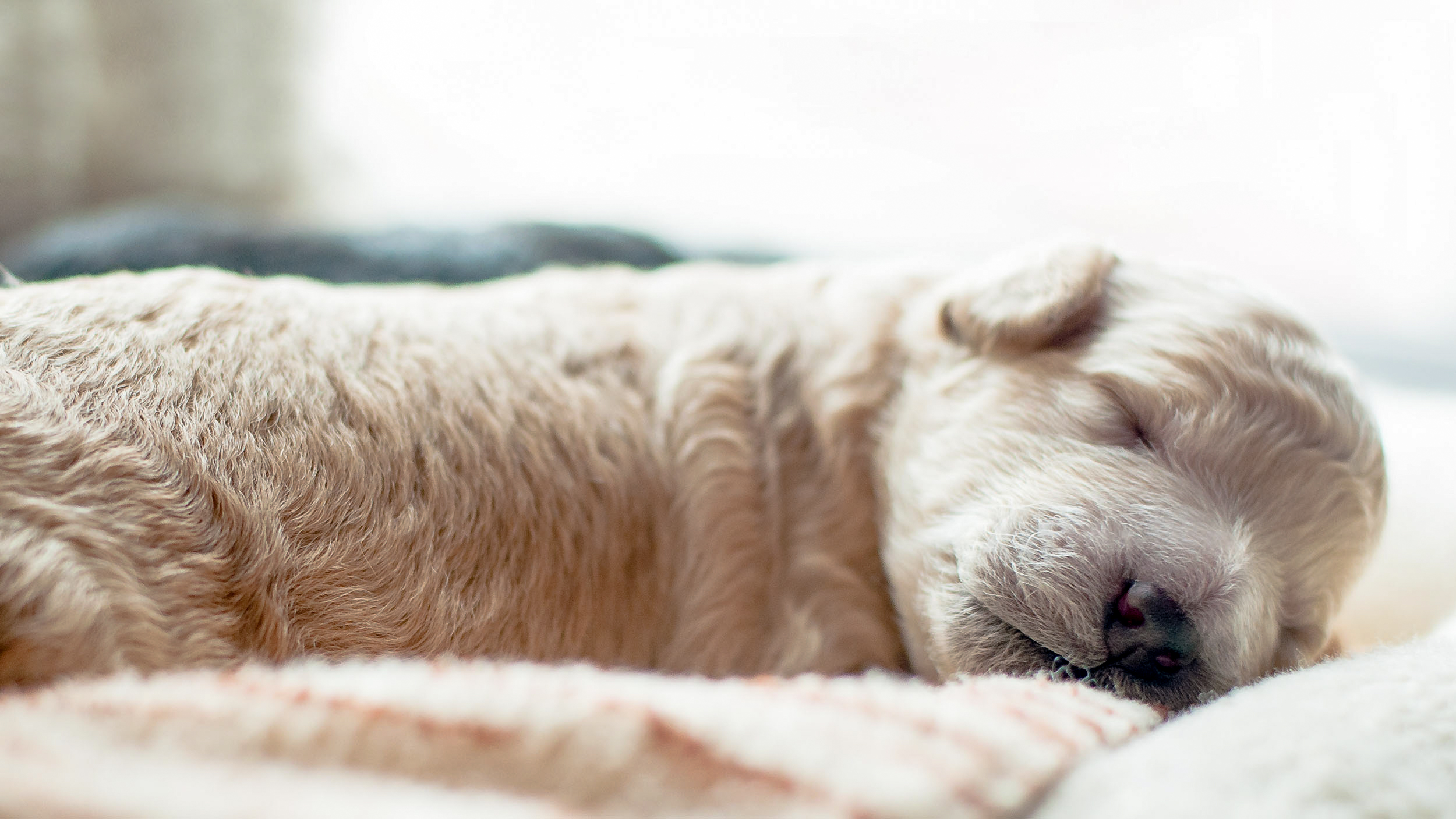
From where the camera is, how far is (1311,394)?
135 centimetres

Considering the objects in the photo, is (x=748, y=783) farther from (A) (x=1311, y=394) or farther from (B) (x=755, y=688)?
(A) (x=1311, y=394)

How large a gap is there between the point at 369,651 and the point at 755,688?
48 cm

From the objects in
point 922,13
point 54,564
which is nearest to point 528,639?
point 54,564

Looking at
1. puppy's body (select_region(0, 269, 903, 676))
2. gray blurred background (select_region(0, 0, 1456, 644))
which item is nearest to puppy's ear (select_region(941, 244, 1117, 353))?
puppy's body (select_region(0, 269, 903, 676))

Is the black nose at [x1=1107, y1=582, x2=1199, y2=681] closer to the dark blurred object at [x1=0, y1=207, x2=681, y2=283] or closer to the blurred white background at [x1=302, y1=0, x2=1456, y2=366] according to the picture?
the dark blurred object at [x1=0, y1=207, x2=681, y2=283]

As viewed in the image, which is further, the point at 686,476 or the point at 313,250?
the point at 313,250

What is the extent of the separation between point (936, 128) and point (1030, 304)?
1696 millimetres

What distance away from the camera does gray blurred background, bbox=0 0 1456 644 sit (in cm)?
254

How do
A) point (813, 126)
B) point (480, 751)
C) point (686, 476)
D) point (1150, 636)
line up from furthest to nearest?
1. point (813, 126)
2. point (686, 476)
3. point (1150, 636)
4. point (480, 751)

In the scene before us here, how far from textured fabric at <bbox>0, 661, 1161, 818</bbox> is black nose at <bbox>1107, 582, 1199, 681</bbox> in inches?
15.9

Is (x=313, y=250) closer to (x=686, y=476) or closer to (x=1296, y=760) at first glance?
(x=686, y=476)

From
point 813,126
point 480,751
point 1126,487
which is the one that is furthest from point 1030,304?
point 813,126

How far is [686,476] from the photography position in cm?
141

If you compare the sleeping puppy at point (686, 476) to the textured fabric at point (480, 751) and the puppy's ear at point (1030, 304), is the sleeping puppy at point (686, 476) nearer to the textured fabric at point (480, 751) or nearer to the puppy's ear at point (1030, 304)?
the puppy's ear at point (1030, 304)
